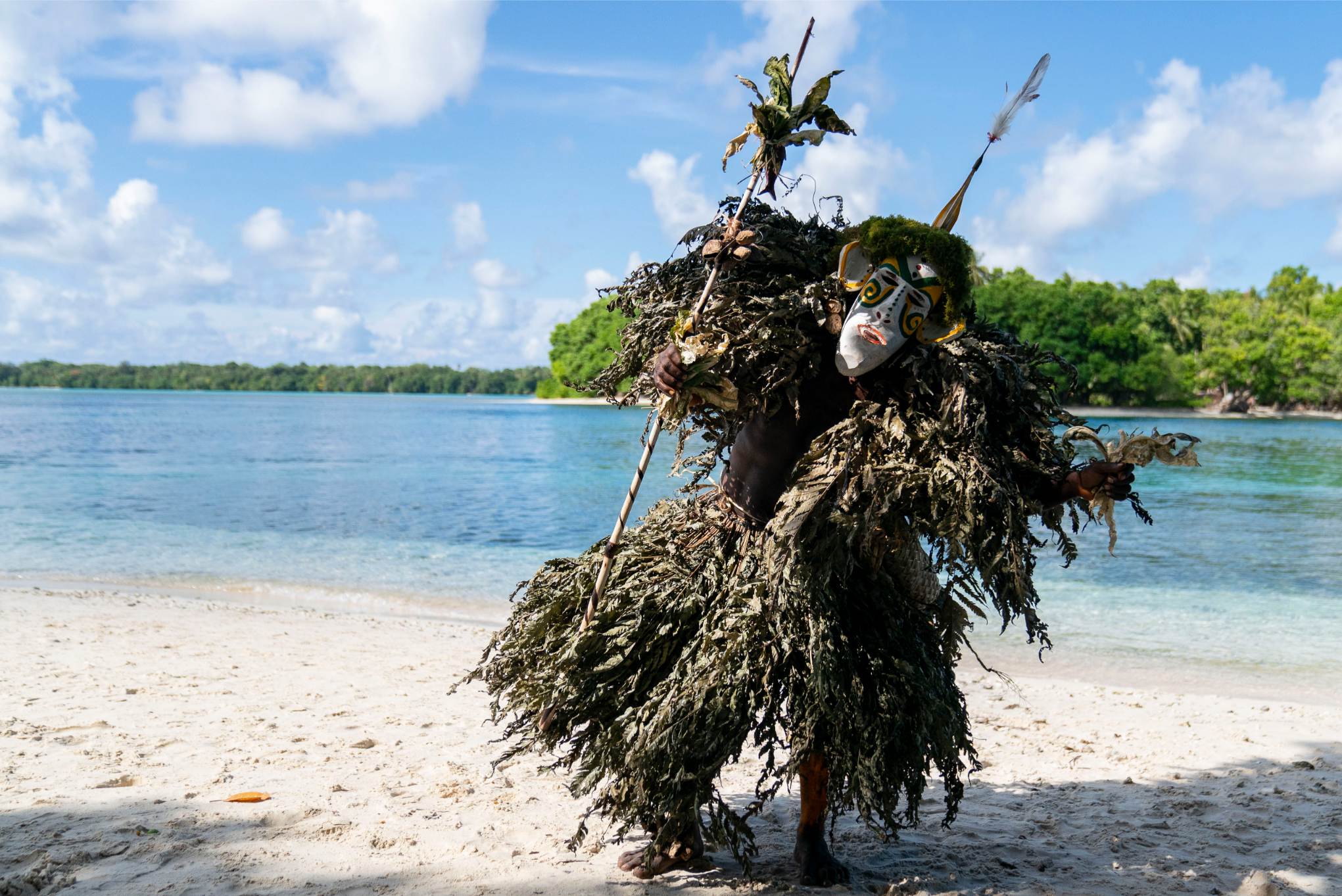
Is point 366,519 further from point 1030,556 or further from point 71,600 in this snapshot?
point 1030,556

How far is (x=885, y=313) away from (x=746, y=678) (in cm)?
134

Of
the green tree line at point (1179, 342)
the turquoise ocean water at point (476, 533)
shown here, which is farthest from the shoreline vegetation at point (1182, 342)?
the turquoise ocean water at point (476, 533)

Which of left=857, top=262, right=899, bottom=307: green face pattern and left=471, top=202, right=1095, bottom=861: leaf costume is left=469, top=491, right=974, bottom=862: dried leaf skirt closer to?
left=471, top=202, right=1095, bottom=861: leaf costume

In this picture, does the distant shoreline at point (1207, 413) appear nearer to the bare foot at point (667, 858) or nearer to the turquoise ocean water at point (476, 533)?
the turquoise ocean water at point (476, 533)

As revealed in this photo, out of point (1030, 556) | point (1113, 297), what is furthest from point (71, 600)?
point (1113, 297)

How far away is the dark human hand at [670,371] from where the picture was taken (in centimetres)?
328

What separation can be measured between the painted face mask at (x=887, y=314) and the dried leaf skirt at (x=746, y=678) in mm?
586

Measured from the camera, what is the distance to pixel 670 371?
3.29 metres

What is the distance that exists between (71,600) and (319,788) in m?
7.59

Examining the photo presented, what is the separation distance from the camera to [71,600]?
1038cm

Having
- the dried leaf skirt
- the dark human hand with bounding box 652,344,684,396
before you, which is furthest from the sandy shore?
the dark human hand with bounding box 652,344,684,396

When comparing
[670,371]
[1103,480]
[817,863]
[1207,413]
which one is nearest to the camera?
[1103,480]

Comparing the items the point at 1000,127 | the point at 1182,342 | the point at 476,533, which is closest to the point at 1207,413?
the point at 1182,342

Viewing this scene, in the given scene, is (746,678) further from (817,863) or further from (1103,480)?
(1103,480)
